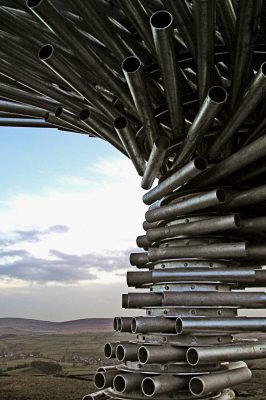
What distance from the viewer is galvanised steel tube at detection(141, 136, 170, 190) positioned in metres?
5.06

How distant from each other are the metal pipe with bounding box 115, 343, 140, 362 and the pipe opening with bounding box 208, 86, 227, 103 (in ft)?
9.06

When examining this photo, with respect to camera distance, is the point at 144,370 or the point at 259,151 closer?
the point at 259,151

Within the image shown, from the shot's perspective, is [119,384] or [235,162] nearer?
[235,162]

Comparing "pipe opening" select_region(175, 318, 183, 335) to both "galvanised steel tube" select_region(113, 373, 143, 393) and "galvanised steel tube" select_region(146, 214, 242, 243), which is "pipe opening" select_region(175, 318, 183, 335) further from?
"galvanised steel tube" select_region(146, 214, 242, 243)

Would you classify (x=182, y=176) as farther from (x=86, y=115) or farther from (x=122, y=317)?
(x=122, y=317)

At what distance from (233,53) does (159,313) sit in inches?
115

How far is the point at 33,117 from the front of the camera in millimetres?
7871

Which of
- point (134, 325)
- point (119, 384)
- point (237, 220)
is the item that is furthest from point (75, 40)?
point (119, 384)

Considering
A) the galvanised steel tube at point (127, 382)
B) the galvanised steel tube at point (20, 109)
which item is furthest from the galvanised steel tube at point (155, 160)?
the galvanised steel tube at point (20, 109)

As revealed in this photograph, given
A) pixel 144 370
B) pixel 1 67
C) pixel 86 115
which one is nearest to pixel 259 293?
pixel 144 370

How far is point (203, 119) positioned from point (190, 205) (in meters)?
1.13

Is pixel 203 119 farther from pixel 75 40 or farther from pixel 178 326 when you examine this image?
pixel 178 326

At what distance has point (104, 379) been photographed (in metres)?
5.54

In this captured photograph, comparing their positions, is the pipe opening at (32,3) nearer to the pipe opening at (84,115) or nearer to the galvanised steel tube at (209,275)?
the pipe opening at (84,115)
